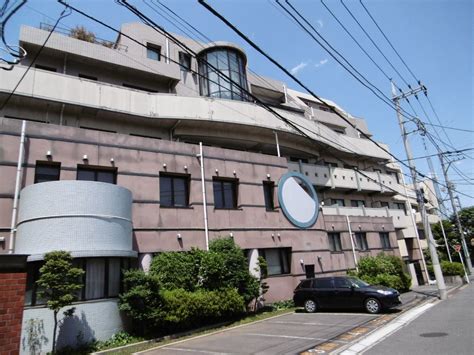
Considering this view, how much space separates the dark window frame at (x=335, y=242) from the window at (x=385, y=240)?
20.2 feet

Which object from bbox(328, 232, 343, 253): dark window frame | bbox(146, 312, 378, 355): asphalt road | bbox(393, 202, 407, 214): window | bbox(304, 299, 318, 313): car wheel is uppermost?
bbox(393, 202, 407, 214): window

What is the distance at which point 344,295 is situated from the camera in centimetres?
1521

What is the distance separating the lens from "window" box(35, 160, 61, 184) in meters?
13.1

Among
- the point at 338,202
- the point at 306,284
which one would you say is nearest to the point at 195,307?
the point at 306,284

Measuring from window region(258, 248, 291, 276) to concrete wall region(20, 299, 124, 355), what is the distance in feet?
28.3

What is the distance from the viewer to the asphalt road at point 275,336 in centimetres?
952

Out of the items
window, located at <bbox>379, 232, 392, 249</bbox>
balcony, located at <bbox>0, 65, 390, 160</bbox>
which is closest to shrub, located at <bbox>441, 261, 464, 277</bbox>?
window, located at <bbox>379, 232, 392, 249</bbox>

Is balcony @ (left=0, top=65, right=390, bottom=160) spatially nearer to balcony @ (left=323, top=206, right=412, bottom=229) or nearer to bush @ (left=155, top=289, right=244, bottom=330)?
balcony @ (left=323, top=206, right=412, bottom=229)

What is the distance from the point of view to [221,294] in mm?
13703

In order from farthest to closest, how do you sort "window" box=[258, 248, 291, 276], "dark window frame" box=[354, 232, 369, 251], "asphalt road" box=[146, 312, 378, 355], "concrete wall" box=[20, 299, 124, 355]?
"dark window frame" box=[354, 232, 369, 251] → "window" box=[258, 248, 291, 276] → "concrete wall" box=[20, 299, 124, 355] → "asphalt road" box=[146, 312, 378, 355]

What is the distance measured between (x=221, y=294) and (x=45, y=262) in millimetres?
6641

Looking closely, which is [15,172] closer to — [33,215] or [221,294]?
[33,215]

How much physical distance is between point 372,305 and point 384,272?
8.19 m

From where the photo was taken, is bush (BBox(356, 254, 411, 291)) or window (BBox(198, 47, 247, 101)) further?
window (BBox(198, 47, 247, 101))
